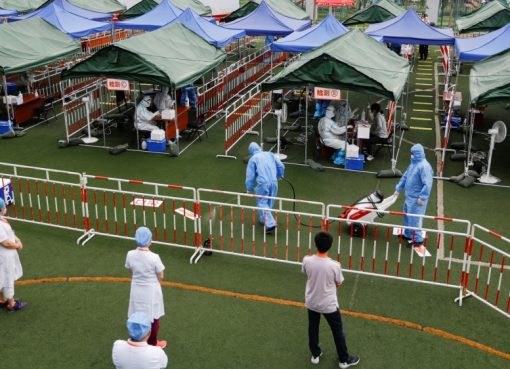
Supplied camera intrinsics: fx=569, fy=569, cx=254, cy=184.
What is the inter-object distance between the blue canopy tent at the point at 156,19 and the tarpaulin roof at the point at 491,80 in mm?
13218

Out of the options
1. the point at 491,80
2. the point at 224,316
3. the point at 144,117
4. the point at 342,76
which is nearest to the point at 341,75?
the point at 342,76

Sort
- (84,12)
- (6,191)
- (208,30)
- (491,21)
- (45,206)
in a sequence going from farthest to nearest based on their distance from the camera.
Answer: (84,12), (491,21), (208,30), (45,206), (6,191)

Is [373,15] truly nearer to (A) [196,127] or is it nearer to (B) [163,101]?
(A) [196,127]

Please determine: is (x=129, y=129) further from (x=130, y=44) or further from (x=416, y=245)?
(x=416, y=245)

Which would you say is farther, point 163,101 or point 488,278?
point 163,101

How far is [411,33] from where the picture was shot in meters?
20.6

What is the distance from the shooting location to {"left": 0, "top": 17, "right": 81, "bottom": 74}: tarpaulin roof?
15.9 metres

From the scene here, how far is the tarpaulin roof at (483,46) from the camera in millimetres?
17656

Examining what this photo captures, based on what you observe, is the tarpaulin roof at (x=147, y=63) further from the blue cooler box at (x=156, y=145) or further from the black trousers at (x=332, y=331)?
the black trousers at (x=332, y=331)

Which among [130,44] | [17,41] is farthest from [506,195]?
[17,41]

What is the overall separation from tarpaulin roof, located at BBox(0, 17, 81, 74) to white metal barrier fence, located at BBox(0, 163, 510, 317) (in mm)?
5178

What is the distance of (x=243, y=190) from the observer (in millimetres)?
12664

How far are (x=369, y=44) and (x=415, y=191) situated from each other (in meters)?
7.28

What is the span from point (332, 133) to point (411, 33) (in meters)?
8.25
